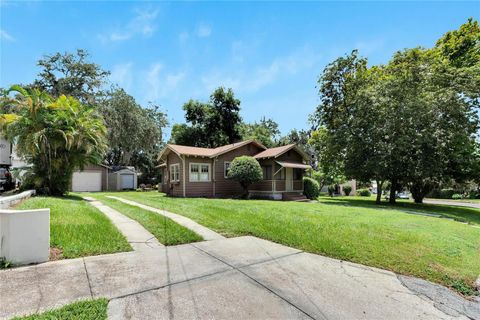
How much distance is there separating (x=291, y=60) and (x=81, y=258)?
12140mm

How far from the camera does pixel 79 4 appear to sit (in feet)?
26.9

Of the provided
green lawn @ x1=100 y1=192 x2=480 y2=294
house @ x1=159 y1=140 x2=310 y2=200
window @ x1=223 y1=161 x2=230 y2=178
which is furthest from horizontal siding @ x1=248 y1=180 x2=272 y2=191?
green lawn @ x1=100 y1=192 x2=480 y2=294

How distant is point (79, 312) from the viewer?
2.80 meters

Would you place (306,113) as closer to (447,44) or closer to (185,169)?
(447,44)

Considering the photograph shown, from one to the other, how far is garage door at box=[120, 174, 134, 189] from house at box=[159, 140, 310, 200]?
11.2m

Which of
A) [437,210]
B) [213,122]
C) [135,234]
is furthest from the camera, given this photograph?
[213,122]

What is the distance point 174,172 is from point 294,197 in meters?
9.06

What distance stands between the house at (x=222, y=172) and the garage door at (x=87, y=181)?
10976 mm

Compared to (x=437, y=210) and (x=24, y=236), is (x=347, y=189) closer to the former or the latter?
(x=437, y=210)

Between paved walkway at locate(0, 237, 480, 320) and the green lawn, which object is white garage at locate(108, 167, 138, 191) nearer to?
the green lawn

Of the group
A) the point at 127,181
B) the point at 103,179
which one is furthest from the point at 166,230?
the point at 127,181

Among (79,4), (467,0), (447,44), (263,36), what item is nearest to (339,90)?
(447,44)

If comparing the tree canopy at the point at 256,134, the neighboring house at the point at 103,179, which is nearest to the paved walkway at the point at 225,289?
the neighboring house at the point at 103,179

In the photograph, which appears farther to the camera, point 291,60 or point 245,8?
point 291,60
